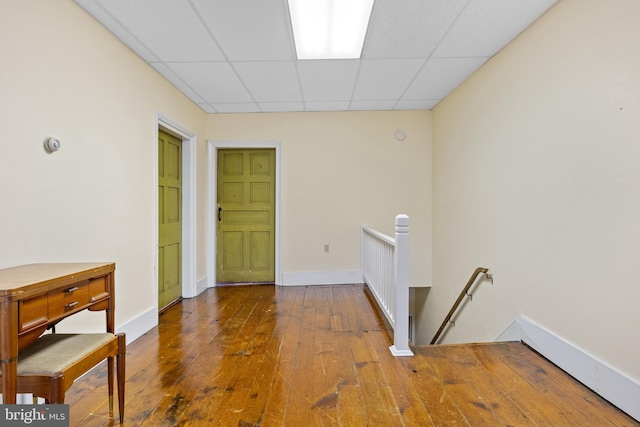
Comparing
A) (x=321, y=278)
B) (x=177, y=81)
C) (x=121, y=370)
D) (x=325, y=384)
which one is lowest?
(x=325, y=384)

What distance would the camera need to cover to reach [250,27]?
221cm

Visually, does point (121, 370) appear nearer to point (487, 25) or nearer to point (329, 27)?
point (329, 27)

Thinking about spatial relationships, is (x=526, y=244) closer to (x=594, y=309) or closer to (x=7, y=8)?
(x=594, y=309)

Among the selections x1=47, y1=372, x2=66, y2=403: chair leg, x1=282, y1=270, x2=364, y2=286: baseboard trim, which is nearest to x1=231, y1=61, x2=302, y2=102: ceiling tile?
x1=282, y1=270, x2=364, y2=286: baseboard trim

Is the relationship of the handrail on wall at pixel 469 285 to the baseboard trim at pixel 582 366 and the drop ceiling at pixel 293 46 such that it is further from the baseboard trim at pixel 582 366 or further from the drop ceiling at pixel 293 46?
the drop ceiling at pixel 293 46

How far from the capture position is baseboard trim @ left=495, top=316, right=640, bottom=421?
60.9 inches

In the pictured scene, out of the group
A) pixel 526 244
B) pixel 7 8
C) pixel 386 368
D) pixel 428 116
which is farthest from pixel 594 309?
pixel 7 8

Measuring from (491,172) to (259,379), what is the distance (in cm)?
250

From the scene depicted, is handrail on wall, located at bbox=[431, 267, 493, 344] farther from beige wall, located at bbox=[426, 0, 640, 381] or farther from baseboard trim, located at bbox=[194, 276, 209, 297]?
baseboard trim, located at bbox=[194, 276, 209, 297]

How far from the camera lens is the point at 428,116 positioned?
4.18 m

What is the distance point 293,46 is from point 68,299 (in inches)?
87.2

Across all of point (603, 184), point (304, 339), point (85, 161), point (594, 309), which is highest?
point (85, 161)

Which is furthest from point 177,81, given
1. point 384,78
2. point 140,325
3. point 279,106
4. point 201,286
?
point 201,286

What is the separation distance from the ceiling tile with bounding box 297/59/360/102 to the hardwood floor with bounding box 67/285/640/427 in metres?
2.33
